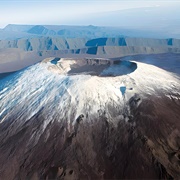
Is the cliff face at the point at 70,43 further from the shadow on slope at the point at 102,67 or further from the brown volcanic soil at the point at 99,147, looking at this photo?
the brown volcanic soil at the point at 99,147

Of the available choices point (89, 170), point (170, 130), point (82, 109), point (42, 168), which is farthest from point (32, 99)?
point (170, 130)

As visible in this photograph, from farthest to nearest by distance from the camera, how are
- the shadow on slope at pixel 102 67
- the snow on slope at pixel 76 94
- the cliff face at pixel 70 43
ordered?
the cliff face at pixel 70 43, the shadow on slope at pixel 102 67, the snow on slope at pixel 76 94

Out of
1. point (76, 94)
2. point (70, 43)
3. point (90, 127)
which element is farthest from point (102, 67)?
point (70, 43)

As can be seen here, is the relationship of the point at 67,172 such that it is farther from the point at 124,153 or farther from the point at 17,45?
the point at 17,45

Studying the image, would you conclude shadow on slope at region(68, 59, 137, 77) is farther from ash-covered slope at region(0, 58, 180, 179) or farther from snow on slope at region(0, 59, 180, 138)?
snow on slope at region(0, 59, 180, 138)

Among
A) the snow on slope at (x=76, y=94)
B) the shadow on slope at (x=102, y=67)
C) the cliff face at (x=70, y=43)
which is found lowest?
the cliff face at (x=70, y=43)

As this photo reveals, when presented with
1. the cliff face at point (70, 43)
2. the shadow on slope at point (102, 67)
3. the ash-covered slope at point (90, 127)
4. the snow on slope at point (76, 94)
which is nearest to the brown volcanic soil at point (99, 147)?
the ash-covered slope at point (90, 127)

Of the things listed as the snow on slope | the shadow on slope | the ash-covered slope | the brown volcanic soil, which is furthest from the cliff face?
the brown volcanic soil
